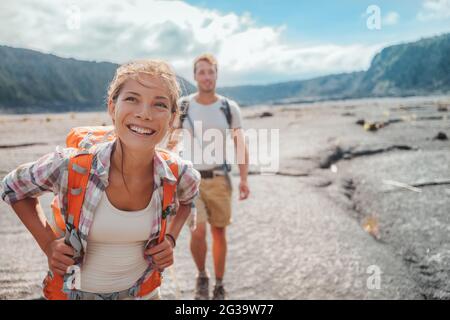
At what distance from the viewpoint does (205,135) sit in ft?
10.1


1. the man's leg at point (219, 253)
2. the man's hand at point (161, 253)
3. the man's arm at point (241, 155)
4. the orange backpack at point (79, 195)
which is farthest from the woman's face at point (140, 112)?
the man's leg at point (219, 253)

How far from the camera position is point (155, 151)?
5.51 feet

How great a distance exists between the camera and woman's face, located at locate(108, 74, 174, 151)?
1.50 m

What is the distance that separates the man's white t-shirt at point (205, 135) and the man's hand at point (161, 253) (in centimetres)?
153

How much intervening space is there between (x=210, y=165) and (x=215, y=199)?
0.93 ft

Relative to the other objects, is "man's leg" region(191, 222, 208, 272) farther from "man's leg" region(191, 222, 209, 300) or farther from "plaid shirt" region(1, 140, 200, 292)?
"plaid shirt" region(1, 140, 200, 292)

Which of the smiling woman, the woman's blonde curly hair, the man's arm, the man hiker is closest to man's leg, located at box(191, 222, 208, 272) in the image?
the man hiker

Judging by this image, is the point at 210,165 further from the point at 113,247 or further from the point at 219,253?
the point at 113,247

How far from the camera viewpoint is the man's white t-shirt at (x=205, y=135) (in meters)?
3.08

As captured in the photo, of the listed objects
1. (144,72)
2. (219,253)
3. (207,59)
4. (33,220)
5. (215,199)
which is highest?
(207,59)

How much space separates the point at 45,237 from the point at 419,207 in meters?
4.26

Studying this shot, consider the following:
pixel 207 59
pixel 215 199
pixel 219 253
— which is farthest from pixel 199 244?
pixel 207 59

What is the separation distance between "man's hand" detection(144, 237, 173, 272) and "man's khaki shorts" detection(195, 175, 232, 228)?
1.49 metres

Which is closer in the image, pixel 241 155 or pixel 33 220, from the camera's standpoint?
pixel 33 220
